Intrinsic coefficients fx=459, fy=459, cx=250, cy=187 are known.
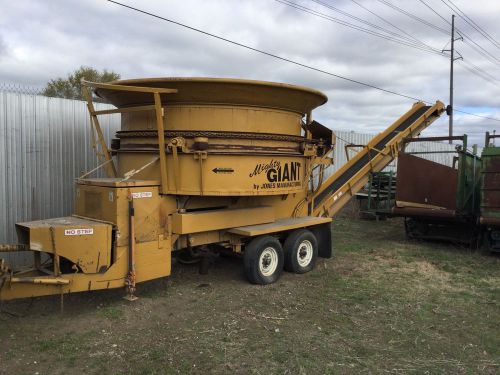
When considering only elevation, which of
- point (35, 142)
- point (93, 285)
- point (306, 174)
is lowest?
point (93, 285)

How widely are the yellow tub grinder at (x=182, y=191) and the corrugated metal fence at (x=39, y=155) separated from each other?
0.96 m

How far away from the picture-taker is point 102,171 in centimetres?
767

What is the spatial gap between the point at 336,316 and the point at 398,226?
7.79 meters

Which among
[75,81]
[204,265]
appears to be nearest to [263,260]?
[204,265]

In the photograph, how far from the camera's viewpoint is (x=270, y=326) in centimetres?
512

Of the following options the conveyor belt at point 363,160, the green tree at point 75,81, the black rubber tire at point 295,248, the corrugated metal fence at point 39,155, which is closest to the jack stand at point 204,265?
the black rubber tire at point 295,248

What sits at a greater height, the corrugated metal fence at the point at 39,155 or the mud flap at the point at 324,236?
the corrugated metal fence at the point at 39,155

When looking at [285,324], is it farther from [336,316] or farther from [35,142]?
[35,142]

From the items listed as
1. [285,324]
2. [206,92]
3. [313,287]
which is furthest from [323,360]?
[206,92]

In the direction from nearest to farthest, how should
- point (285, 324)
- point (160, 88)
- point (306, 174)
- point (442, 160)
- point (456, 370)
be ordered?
point (456, 370) → point (285, 324) → point (160, 88) → point (306, 174) → point (442, 160)

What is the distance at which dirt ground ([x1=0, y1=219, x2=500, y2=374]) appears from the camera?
421 centimetres

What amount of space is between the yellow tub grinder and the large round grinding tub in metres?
0.01

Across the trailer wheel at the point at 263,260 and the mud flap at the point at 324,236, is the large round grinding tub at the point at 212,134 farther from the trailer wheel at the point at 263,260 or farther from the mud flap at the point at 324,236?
the mud flap at the point at 324,236

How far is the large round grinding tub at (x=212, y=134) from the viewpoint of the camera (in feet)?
19.5
